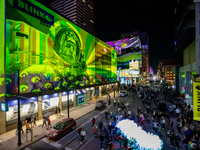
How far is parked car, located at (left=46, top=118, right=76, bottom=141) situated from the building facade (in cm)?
447

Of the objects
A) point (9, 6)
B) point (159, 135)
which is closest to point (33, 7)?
point (9, 6)

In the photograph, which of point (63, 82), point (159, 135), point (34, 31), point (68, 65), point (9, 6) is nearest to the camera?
point (159, 135)

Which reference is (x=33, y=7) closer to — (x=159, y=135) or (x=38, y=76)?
(x=38, y=76)

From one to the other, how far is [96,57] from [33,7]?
66.6 ft

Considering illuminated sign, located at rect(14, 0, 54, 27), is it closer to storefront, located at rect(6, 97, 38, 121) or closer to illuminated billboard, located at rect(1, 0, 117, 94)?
illuminated billboard, located at rect(1, 0, 117, 94)

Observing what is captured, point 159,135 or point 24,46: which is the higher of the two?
point 24,46

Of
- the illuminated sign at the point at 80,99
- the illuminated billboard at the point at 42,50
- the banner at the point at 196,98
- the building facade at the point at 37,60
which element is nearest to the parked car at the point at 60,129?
the building facade at the point at 37,60

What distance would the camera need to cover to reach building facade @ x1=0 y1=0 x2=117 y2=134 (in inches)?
516

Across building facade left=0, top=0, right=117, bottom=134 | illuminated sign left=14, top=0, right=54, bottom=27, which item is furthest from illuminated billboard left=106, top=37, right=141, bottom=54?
illuminated sign left=14, top=0, right=54, bottom=27

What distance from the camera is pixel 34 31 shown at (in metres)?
16.1

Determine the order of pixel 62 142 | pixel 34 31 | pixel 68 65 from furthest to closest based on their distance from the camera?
pixel 68 65
pixel 34 31
pixel 62 142

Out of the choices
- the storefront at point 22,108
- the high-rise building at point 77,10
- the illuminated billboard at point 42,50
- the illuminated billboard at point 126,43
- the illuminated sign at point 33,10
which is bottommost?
the storefront at point 22,108

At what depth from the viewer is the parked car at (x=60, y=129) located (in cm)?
1112

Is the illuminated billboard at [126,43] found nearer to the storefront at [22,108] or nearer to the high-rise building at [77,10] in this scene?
the high-rise building at [77,10]
